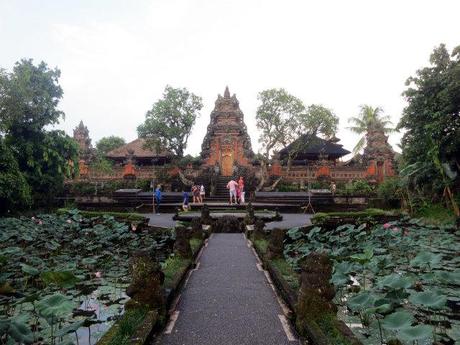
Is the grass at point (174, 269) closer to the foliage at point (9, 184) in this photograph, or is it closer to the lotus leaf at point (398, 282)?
the lotus leaf at point (398, 282)

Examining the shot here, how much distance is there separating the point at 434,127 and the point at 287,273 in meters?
11.1

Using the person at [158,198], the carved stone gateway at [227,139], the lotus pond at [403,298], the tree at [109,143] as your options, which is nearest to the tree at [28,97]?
the person at [158,198]

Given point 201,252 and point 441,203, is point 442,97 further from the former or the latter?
point 201,252

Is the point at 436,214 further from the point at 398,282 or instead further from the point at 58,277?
the point at 58,277

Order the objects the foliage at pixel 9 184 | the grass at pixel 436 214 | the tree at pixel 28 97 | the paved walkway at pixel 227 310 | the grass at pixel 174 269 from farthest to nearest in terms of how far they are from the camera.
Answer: the tree at pixel 28 97 → the foliage at pixel 9 184 → the grass at pixel 436 214 → the grass at pixel 174 269 → the paved walkway at pixel 227 310

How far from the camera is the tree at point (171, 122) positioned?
3148 cm

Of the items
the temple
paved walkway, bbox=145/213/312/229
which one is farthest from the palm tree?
paved walkway, bbox=145/213/312/229

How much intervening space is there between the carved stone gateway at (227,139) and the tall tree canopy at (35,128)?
12386 millimetres

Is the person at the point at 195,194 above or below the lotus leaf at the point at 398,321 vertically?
above

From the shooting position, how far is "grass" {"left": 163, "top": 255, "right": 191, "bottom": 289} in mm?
6725

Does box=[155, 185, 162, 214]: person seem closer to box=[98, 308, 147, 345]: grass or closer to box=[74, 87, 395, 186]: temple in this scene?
box=[74, 87, 395, 186]: temple

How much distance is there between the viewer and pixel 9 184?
1872cm

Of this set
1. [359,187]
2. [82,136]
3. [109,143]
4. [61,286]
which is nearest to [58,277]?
[61,286]

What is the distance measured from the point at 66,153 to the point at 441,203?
2090cm
